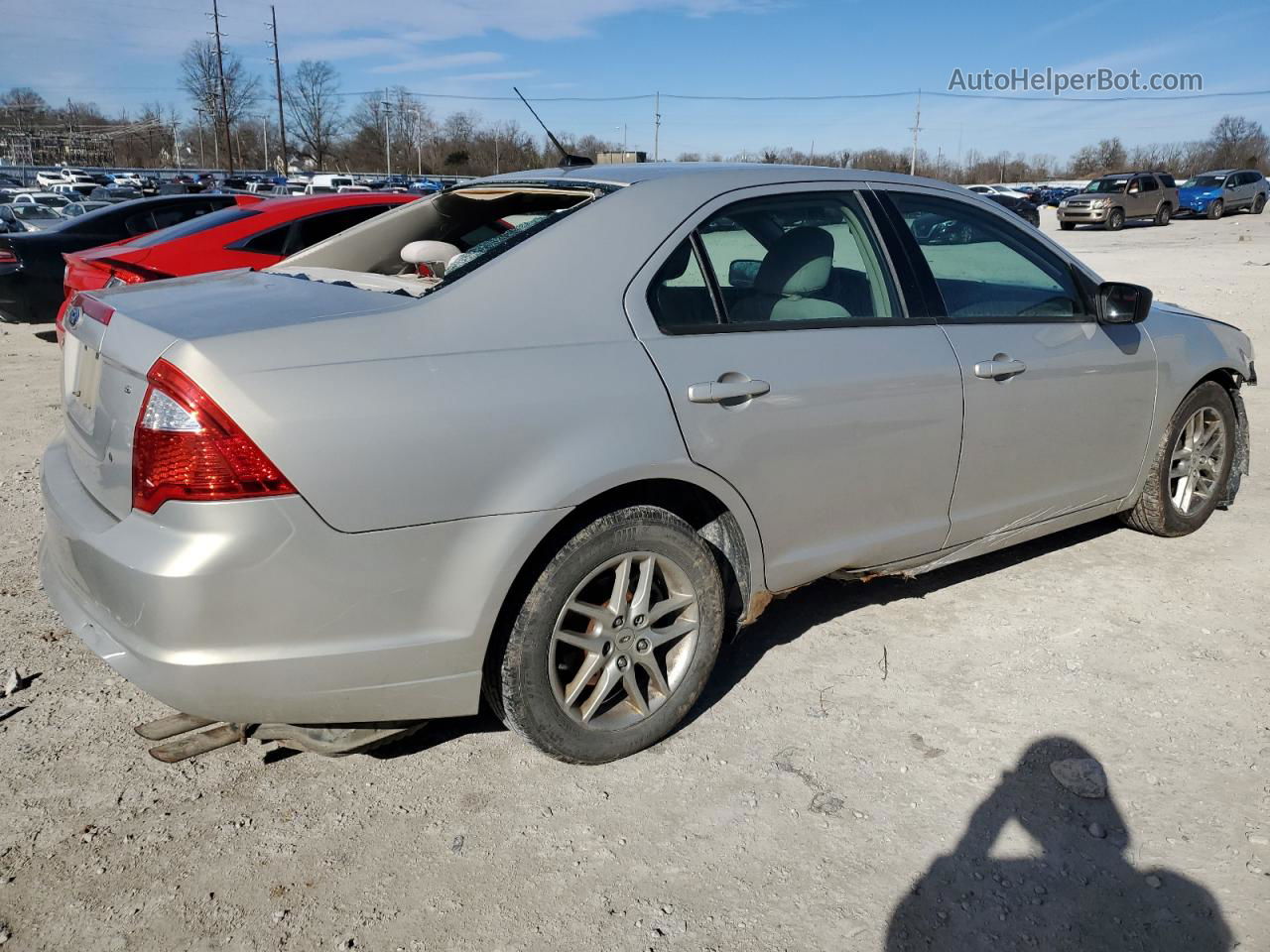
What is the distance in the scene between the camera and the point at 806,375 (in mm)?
3076

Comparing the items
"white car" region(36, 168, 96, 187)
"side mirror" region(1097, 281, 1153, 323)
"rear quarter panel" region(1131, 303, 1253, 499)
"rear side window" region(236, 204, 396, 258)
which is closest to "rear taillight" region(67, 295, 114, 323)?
"side mirror" region(1097, 281, 1153, 323)

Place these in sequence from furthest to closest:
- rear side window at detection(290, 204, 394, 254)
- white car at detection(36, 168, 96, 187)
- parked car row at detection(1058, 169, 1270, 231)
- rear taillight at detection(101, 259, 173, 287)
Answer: white car at detection(36, 168, 96, 187)
parked car row at detection(1058, 169, 1270, 231)
rear side window at detection(290, 204, 394, 254)
rear taillight at detection(101, 259, 173, 287)

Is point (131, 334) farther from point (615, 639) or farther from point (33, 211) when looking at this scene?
point (33, 211)

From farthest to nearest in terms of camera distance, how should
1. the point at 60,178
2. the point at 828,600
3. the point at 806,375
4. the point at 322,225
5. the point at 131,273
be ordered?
the point at 60,178 < the point at 322,225 < the point at 131,273 < the point at 828,600 < the point at 806,375

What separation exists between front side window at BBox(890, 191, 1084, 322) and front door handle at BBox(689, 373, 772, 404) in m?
1.03

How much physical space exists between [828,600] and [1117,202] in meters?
34.1

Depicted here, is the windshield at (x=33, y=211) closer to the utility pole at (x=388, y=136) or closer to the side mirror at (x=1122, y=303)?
the side mirror at (x=1122, y=303)

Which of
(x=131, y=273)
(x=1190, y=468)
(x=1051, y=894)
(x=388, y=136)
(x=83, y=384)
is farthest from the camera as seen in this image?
(x=388, y=136)

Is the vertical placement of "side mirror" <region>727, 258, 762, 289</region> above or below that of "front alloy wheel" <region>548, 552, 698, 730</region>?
above

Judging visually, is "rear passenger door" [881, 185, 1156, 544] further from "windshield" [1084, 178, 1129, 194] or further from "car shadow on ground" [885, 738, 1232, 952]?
"windshield" [1084, 178, 1129, 194]

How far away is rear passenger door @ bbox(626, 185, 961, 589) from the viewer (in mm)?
2908

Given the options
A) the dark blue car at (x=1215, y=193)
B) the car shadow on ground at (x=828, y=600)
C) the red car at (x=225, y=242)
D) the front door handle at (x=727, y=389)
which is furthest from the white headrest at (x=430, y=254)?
the dark blue car at (x=1215, y=193)

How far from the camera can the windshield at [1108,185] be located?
33.9m

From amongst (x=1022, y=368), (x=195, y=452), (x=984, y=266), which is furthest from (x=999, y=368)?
(x=195, y=452)
